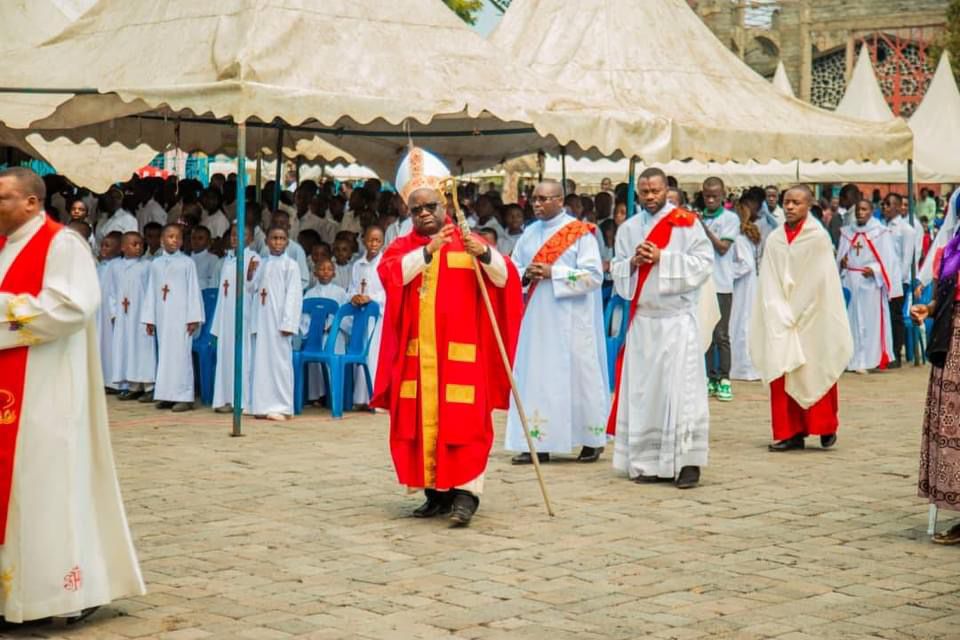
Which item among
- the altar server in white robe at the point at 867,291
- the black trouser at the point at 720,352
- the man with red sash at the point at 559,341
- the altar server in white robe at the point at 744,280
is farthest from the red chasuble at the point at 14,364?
the altar server in white robe at the point at 867,291

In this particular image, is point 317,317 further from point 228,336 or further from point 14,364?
point 14,364

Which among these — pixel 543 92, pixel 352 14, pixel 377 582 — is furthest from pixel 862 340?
pixel 377 582

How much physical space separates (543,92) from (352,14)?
5.49 feet

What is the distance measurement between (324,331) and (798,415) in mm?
4295

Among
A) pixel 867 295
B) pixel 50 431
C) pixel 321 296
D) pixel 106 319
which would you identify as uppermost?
pixel 867 295

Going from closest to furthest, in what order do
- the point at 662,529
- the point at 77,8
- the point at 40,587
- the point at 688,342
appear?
1. the point at 40,587
2. the point at 662,529
3. the point at 688,342
4. the point at 77,8

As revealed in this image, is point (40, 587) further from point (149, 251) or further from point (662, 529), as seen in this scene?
point (149, 251)

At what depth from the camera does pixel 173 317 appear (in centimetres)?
1362

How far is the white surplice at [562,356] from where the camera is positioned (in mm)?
10828

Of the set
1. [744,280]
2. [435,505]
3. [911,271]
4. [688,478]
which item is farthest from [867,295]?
[435,505]

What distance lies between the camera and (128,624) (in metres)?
6.34

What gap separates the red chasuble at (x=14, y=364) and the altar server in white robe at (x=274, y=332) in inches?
269

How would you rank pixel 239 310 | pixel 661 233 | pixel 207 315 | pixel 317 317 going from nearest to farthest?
pixel 661 233
pixel 239 310
pixel 317 317
pixel 207 315

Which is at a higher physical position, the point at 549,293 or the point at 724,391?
the point at 549,293
